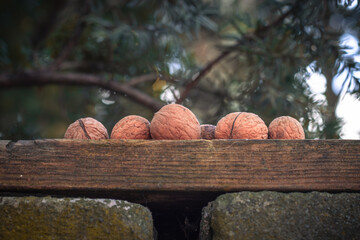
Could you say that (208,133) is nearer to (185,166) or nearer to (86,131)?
(185,166)

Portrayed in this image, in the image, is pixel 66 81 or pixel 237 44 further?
pixel 66 81

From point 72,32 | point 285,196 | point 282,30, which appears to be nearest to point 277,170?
point 285,196

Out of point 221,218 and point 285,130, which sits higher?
point 285,130

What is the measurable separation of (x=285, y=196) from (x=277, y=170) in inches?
2.7

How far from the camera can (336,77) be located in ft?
4.51

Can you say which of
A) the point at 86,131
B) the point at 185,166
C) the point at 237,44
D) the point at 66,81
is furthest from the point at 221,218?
the point at 66,81

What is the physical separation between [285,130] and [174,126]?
1.08 feet

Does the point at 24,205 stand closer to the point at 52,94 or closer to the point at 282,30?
the point at 282,30

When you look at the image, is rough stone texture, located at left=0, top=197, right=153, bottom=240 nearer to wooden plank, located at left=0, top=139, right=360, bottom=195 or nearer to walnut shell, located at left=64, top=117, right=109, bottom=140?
wooden plank, located at left=0, top=139, right=360, bottom=195

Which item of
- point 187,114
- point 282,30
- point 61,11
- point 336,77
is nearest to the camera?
point 187,114

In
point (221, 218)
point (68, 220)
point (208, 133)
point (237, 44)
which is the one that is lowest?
point (68, 220)

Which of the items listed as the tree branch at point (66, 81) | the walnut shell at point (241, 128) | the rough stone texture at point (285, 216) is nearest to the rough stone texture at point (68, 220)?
the rough stone texture at point (285, 216)

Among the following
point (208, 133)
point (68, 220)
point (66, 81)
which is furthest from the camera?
point (66, 81)

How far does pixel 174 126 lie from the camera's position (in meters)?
0.93
